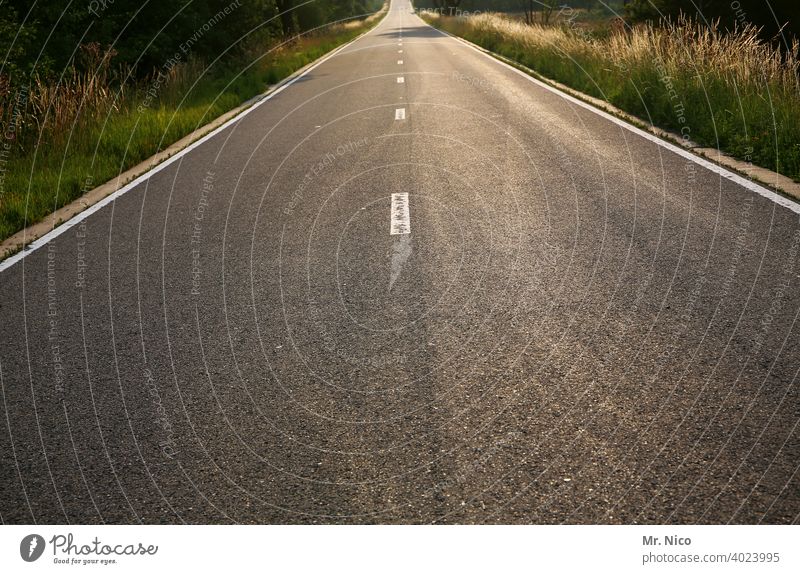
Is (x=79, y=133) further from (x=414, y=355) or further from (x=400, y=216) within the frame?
(x=414, y=355)

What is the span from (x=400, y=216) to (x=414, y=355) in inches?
134

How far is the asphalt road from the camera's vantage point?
11.2 feet

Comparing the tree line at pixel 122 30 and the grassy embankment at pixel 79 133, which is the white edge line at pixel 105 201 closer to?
the grassy embankment at pixel 79 133

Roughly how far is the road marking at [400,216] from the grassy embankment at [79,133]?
13.1 feet

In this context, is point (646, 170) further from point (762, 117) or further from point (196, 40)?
point (196, 40)

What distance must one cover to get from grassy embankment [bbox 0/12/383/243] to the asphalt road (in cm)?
115

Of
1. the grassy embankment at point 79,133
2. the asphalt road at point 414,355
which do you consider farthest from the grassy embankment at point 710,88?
the grassy embankment at point 79,133

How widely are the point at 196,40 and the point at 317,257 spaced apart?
20863mm

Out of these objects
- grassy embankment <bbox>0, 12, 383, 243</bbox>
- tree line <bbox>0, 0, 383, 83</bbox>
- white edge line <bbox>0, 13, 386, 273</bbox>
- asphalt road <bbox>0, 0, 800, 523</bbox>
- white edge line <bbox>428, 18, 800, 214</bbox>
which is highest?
tree line <bbox>0, 0, 383, 83</bbox>

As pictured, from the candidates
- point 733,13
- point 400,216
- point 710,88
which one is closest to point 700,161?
point 710,88

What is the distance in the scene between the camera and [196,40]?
2538 centimetres

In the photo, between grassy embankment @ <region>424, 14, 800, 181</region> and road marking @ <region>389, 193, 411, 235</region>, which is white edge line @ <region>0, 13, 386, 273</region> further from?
grassy embankment @ <region>424, 14, 800, 181</region>

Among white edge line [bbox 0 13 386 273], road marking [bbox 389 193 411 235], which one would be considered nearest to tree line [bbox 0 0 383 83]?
white edge line [bbox 0 13 386 273]

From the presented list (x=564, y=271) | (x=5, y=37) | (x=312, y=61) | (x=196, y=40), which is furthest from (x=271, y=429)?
(x=312, y=61)
